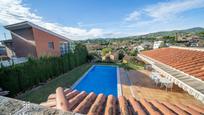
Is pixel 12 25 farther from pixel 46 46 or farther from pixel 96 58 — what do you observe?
pixel 96 58

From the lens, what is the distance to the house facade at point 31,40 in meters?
22.0

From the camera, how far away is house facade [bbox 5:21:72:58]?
72.3 feet

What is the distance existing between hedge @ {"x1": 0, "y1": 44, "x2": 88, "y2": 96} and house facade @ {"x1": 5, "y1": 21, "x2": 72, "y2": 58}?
100 inches

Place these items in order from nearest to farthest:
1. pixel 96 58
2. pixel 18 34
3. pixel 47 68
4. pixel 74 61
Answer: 1. pixel 47 68
2. pixel 18 34
3. pixel 74 61
4. pixel 96 58

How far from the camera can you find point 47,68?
19.3m

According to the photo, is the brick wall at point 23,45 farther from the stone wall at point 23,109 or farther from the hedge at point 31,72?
the stone wall at point 23,109

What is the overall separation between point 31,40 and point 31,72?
8.24 meters

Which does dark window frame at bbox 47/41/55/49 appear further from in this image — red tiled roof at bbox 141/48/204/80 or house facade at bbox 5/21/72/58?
red tiled roof at bbox 141/48/204/80

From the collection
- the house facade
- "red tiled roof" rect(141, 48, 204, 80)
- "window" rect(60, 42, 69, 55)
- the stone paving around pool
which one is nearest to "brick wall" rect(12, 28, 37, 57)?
the house facade

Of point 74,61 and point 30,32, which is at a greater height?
point 30,32

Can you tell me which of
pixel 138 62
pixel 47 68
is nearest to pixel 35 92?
pixel 47 68

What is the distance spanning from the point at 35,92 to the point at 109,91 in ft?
28.6

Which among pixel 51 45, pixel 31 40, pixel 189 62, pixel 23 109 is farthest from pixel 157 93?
pixel 51 45

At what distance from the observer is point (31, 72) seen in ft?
53.1
